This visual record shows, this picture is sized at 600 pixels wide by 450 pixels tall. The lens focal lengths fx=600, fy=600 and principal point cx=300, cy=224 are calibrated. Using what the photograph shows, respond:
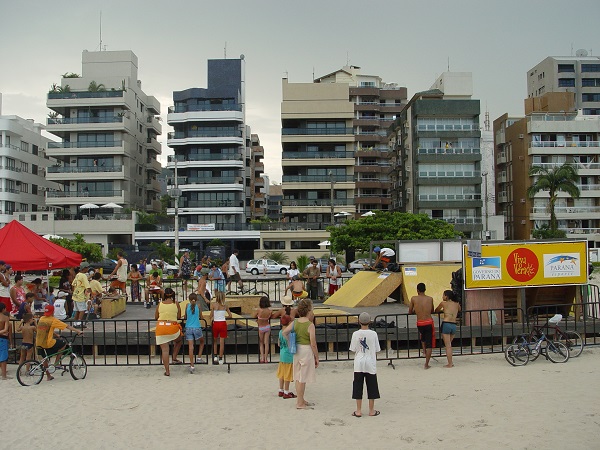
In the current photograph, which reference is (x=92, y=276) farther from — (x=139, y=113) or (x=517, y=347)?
(x=139, y=113)

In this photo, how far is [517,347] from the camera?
13.3 m

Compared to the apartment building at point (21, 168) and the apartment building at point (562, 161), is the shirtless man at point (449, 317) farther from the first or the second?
the apartment building at point (21, 168)

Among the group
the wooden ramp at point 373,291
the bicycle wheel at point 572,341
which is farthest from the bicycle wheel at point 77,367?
the bicycle wheel at point 572,341

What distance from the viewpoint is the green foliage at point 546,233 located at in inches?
2230

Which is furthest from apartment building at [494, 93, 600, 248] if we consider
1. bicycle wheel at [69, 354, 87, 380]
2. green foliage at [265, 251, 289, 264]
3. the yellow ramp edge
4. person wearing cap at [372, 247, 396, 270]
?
bicycle wheel at [69, 354, 87, 380]

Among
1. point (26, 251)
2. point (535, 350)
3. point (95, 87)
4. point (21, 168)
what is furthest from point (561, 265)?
point (21, 168)

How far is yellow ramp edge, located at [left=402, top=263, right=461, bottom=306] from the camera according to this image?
1811cm

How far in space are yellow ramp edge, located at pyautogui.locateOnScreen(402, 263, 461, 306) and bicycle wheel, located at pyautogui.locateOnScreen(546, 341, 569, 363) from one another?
461 cm

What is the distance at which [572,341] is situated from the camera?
14203 millimetres

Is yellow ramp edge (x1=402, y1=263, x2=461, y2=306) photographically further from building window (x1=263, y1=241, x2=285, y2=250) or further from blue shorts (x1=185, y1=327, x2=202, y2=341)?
building window (x1=263, y1=241, x2=285, y2=250)

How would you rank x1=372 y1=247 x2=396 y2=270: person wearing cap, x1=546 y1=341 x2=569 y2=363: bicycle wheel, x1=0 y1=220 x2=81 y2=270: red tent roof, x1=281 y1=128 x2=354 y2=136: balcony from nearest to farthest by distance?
x1=546 y1=341 x2=569 y2=363: bicycle wheel
x1=0 y1=220 x2=81 y2=270: red tent roof
x1=372 y1=247 x2=396 y2=270: person wearing cap
x1=281 y1=128 x2=354 y2=136: balcony

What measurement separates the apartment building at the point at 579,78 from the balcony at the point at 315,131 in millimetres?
31158

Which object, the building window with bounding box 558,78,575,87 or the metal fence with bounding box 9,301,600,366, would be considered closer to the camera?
the metal fence with bounding box 9,301,600,366

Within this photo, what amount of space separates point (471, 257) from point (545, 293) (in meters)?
3.02
